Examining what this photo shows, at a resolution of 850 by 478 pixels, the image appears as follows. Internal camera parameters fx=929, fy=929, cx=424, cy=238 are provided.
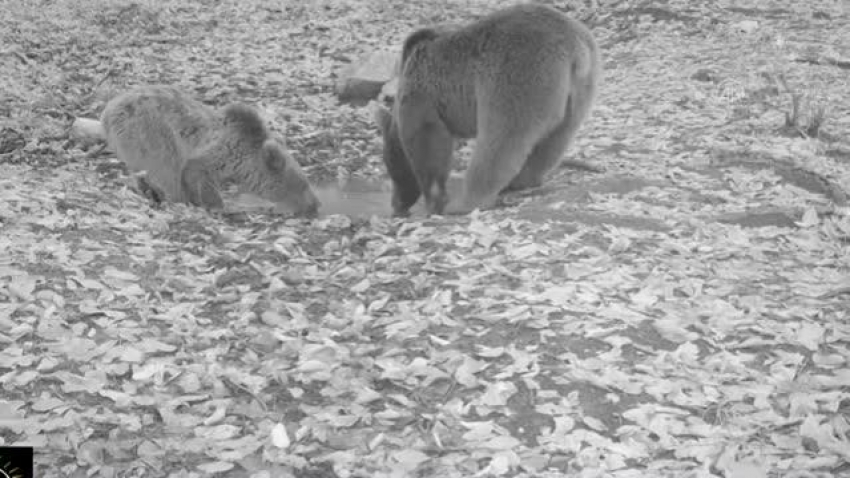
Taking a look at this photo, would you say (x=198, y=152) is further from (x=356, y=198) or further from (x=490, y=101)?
(x=490, y=101)

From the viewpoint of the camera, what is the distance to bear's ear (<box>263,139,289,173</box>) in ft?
26.4

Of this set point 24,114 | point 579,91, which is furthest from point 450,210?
point 24,114

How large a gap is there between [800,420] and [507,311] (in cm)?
175

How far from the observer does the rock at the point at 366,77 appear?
12273 mm

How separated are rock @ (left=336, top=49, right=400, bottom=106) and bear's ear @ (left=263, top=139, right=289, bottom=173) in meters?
4.19

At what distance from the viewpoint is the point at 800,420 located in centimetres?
434

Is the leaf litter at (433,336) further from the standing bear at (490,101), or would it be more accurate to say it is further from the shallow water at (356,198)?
the shallow water at (356,198)

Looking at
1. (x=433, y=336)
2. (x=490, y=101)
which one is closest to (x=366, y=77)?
(x=490, y=101)

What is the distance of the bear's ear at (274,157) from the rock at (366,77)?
4.19 meters

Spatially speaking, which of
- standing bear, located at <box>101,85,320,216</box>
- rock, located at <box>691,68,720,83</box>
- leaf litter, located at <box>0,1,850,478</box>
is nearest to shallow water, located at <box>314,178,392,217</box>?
standing bear, located at <box>101,85,320,216</box>

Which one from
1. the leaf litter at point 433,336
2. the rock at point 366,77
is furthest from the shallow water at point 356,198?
the rock at point 366,77

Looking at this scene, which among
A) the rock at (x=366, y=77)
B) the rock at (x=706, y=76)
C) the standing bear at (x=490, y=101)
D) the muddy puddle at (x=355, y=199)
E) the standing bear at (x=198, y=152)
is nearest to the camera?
the standing bear at (x=490, y=101)

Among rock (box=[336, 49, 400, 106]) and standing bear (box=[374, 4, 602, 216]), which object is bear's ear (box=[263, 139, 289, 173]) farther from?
rock (box=[336, 49, 400, 106])

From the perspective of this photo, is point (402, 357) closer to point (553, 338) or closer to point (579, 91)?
point (553, 338)
